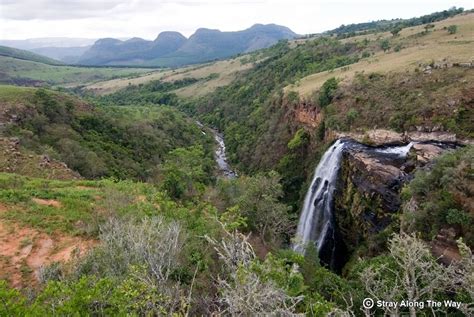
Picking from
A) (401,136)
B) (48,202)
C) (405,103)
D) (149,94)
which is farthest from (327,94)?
(149,94)

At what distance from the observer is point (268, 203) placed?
3186cm

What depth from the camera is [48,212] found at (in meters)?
20.6

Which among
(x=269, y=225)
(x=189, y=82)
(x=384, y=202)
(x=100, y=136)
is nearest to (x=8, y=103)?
(x=100, y=136)

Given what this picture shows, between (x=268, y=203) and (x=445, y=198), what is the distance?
47.1 ft

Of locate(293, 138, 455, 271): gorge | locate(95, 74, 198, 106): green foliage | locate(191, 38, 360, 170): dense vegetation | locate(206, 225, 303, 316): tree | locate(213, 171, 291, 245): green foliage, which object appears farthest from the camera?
locate(95, 74, 198, 106): green foliage

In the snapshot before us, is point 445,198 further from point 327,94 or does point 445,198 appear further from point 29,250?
point 327,94

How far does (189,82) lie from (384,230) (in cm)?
13682

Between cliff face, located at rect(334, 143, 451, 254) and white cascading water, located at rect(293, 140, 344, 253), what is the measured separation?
2.57ft

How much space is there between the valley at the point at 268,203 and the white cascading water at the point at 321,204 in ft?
0.45

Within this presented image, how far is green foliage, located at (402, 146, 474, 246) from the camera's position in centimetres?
1931

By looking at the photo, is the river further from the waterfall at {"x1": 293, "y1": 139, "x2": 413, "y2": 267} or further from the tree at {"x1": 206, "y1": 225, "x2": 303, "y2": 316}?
the tree at {"x1": 206, "y1": 225, "x2": 303, "y2": 316}

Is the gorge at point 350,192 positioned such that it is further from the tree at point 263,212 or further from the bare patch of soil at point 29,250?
the bare patch of soil at point 29,250

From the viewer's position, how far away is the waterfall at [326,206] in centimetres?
3297

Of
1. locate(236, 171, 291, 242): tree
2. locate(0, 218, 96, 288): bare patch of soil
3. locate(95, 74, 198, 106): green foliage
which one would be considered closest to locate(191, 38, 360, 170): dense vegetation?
locate(236, 171, 291, 242): tree
